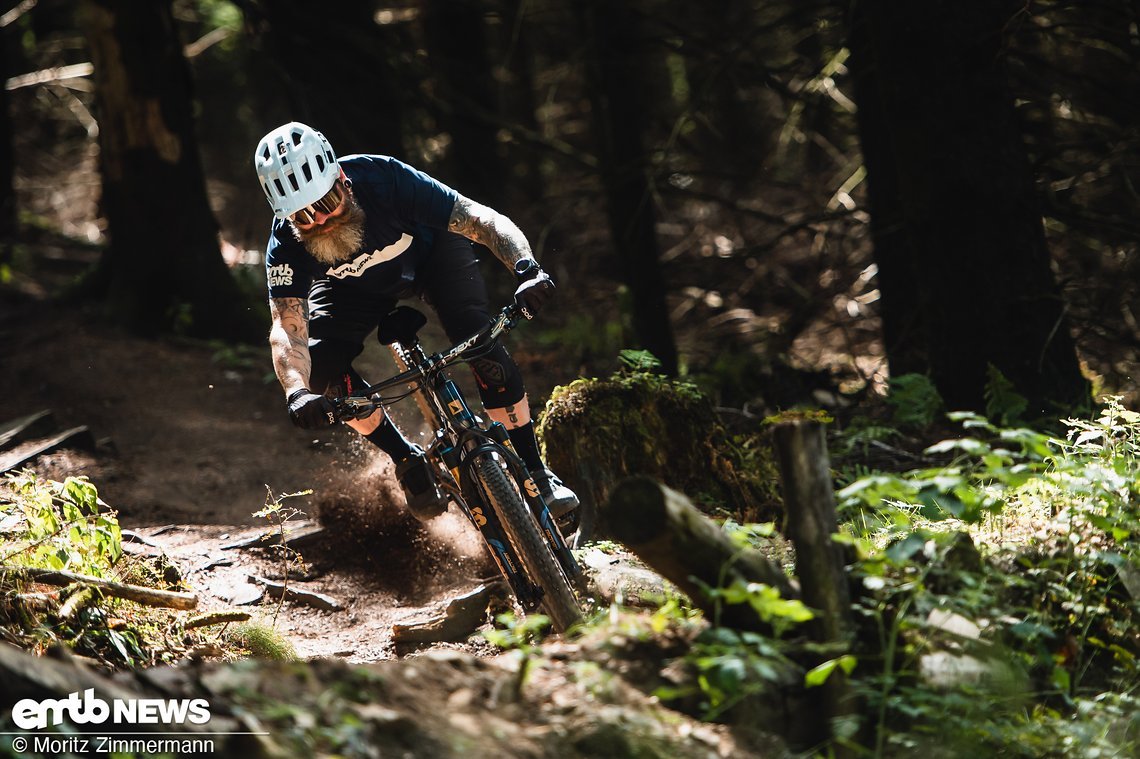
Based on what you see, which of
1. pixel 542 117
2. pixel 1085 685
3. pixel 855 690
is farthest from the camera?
pixel 542 117

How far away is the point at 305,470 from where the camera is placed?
841 cm

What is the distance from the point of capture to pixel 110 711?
2.92m

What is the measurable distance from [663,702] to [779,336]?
877 centimetres

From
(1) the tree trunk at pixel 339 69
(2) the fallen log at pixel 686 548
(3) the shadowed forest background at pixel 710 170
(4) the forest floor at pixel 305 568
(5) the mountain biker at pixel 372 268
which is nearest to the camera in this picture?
(4) the forest floor at pixel 305 568

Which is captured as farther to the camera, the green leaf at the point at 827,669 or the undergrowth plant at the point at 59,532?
the undergrowth plant at the point at 59,532

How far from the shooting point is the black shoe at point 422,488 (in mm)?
5660

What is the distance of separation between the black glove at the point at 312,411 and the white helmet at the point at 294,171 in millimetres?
1021

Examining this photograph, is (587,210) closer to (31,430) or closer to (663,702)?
(31,430)

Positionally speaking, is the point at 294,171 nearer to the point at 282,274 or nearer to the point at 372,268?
the point at 282,274

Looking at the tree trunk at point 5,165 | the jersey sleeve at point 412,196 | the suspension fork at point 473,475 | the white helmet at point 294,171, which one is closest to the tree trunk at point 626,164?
the jersey sleeve at point 412,196

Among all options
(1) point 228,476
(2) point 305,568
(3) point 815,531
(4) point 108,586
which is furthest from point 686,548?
(1) point 228,476

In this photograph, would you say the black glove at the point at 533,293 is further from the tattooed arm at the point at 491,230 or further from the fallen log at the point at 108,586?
the fallen log at the point at 108,586

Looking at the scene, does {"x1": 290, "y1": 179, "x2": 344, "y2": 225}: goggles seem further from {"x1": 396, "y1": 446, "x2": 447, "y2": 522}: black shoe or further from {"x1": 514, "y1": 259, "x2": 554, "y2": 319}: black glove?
{"x1": 396, "y1": 446, "x2": 447, "y2": 522}: black shoe

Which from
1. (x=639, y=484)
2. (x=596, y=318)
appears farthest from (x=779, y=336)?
(x=639, y=484)
